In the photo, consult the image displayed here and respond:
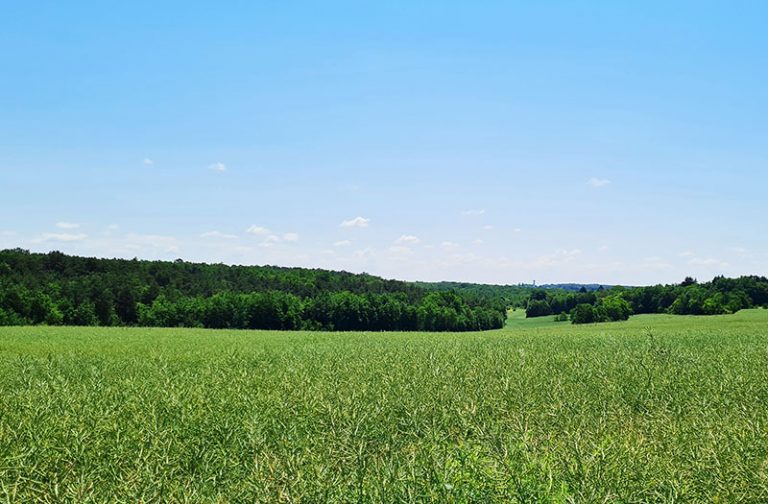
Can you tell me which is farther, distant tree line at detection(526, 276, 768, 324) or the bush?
the bush

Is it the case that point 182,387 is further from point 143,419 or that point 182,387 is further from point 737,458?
point 737,458

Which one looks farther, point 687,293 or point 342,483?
point 687,293

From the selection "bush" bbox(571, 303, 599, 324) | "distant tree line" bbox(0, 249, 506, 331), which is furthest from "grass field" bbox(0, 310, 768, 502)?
"bush" bbox(571, 303, 599, 324)

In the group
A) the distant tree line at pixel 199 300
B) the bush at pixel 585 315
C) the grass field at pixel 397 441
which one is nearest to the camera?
the grass field at pixel 397 441

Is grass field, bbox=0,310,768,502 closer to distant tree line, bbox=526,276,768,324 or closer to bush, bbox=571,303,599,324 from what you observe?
bush, bbox=571,303,599,324

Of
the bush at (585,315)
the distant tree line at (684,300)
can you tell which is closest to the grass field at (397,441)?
the bush at (585,315)

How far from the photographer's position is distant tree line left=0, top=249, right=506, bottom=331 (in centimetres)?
7044

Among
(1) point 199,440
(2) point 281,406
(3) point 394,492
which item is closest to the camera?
(3) point 394,492

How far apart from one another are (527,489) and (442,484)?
26.5 inches

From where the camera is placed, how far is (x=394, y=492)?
148 inches

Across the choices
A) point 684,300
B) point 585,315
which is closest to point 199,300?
point 585,315

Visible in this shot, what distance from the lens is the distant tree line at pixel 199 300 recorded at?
70438mm

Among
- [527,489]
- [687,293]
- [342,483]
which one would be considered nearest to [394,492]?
[342,483]

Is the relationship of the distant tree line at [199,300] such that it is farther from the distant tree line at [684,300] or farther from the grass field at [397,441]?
the grass field at [397,441]
